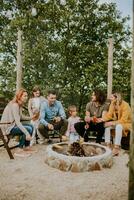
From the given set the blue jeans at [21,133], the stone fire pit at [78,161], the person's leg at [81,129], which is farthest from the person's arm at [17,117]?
the person's leg at [81,129]

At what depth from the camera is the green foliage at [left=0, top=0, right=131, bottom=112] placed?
631 inches

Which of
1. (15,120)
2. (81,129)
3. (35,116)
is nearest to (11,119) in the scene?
(15,120)

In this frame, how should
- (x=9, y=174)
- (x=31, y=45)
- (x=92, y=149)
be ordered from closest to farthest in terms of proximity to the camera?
(x=9, y=174)
(x=92, y=149)
(x=31, y=45)

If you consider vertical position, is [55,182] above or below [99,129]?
below

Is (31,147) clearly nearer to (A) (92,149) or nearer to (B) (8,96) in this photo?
(A) (92,149)

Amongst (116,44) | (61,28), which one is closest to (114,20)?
(116,44)

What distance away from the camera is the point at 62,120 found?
8.57 meters

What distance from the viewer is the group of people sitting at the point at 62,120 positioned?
7.47 m

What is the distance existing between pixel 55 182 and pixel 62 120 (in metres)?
3.07

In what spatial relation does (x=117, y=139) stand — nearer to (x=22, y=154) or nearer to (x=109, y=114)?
(x=109, y=114)

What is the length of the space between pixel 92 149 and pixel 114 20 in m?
10.9

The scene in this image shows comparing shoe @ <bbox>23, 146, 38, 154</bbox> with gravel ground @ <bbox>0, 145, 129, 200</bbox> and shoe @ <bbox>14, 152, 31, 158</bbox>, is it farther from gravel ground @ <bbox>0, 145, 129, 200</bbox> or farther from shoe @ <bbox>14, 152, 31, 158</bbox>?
gravel ground @ <bbox>0, 145, 129, 200</bbox>

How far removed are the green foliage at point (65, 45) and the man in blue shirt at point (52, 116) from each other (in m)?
7.38

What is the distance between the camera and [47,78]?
16.5 m
